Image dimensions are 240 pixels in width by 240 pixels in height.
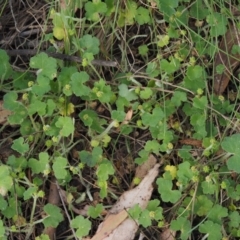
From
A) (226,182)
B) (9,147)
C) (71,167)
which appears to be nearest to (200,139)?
(226,182)

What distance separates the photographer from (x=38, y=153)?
2.09m

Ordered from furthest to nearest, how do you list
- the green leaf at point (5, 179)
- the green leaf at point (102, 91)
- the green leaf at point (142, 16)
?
1. the green leaf at point (142, 16)
2. the green leaf at point (102, 91)
3. the green leaf at point (5, 179)

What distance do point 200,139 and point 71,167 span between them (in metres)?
0.55

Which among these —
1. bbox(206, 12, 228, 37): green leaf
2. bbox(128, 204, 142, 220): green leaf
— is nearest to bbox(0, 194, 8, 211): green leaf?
bbox(128, 204, 142, 220): green leaf

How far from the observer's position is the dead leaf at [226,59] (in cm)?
220

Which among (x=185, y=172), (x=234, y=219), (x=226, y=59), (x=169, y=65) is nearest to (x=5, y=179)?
(x=185, y=172)

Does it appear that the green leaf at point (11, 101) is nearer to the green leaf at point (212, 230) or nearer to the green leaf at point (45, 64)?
the green leaf at point (45, 64)

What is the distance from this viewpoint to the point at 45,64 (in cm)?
204

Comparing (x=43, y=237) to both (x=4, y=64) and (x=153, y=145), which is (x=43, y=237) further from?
(x=4, y=64)

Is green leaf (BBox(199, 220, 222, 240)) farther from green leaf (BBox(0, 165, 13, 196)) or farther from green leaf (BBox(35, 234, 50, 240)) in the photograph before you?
green leaf (BBox(0, 165, 13, 196))

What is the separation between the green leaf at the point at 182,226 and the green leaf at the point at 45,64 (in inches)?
30.0

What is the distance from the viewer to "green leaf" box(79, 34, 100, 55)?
82.4 inches

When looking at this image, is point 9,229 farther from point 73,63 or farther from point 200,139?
point 200,139

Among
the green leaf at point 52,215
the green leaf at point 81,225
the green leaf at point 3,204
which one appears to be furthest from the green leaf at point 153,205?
the green leaf at point 3,204
